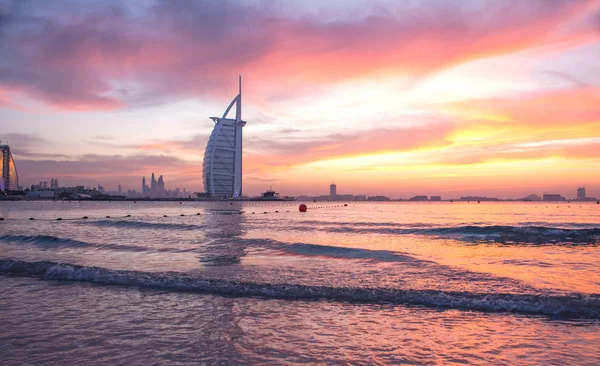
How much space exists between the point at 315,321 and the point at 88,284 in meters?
8.58

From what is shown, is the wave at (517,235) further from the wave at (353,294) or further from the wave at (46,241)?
the wave at (46,241)

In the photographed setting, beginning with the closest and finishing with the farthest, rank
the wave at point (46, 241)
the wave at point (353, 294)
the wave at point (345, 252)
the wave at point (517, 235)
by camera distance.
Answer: the wave at point (353, 294) → the wave at point (345, 252) → the wave at point (46, 241) → the wave at point (517, 235)

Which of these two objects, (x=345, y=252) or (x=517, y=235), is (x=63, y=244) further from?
(x=517, y=235)

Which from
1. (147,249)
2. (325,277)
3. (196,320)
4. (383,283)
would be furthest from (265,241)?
(196,320)

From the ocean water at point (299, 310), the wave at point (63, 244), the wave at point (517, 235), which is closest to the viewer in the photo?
the ocean water at point (299, 310)

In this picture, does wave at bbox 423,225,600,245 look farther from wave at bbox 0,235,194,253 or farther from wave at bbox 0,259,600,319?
wave at bbox 0,235,194,253

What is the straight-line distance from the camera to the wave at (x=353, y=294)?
10180 millimetres

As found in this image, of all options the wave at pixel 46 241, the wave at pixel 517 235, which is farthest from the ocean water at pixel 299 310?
the wave at pixel 517 235

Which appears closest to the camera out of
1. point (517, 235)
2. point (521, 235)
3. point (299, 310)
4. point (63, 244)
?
point (299, 310)

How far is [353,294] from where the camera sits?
11.5 meters

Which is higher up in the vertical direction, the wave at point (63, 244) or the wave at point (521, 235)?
the wave at point (63, 244)

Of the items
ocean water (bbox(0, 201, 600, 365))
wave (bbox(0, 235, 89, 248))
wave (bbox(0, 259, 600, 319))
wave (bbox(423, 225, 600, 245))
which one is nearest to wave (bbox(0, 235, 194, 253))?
wave (bbox(0, 235, 89, 248))

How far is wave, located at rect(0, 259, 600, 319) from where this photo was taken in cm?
1018

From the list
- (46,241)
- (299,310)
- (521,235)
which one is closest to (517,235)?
(521,235)
